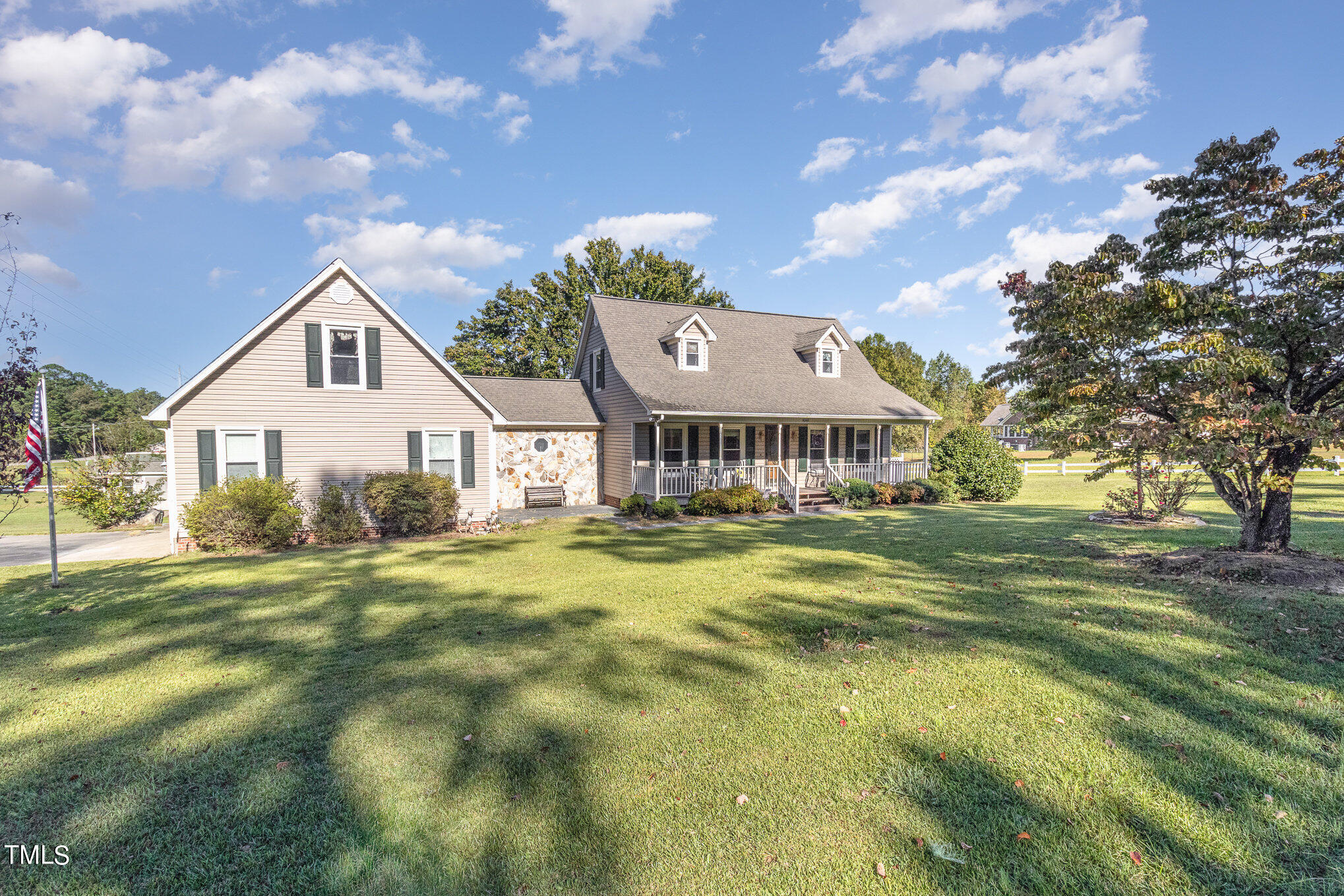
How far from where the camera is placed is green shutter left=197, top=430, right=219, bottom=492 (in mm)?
12742

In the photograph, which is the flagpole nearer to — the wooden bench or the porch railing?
the wooden bench

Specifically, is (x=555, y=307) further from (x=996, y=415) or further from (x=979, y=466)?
(x=996, y=415)

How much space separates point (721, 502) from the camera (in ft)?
56.1

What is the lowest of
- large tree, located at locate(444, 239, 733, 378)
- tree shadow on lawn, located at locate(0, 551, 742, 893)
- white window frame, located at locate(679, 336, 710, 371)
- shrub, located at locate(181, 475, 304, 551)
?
tree shadow on lawn, located at locate(0, 551, 742, 893)

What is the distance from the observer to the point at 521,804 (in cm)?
347

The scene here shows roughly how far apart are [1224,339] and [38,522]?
26.6m

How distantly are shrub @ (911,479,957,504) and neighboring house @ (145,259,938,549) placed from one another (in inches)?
41.6

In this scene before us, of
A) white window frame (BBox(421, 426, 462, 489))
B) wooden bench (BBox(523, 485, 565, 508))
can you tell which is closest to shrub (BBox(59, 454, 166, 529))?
white window frame (BBox(421, 426, 462, 489))

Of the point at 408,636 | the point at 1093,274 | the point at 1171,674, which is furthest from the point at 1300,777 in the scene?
the point at 408,636

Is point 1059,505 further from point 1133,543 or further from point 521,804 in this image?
point 521,804

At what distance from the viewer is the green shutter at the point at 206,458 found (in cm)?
1274

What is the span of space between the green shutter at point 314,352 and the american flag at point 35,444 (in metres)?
5.28

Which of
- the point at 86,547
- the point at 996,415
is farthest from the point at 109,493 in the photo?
the point at 996,415

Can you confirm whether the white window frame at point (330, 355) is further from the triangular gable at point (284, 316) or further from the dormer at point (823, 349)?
the dormer at point (823, 349)
